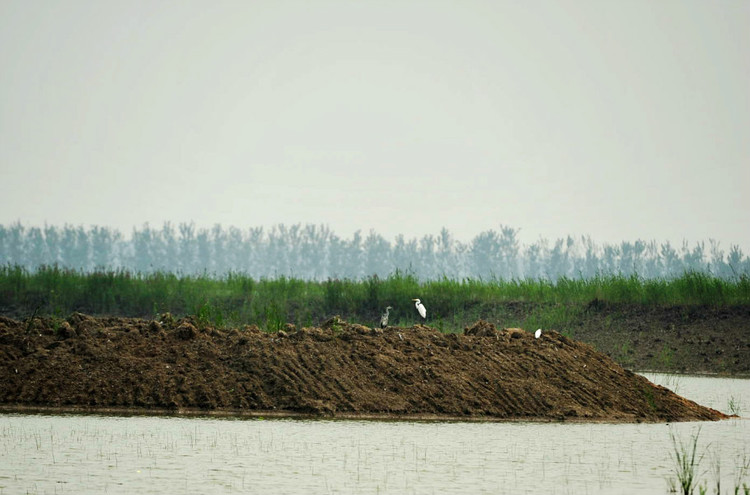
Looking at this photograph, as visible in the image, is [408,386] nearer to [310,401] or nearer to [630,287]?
[310,401]

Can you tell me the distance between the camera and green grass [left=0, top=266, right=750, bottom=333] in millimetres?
31438

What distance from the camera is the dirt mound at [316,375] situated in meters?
15.4

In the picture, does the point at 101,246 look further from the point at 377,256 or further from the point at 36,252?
Answer: the point at 377,256

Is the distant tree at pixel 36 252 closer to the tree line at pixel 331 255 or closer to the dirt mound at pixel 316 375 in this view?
the tree line at pixel 331 255

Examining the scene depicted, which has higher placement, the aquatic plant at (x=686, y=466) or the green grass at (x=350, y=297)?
the green grass at (x=350, y=297)

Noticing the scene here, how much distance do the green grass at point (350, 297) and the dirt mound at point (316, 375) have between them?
13272mm

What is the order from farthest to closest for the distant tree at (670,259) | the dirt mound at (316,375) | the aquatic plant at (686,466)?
the distant tree at (670,259)
the dirt mound at (316,375)
the aquatic plant at (686,466)

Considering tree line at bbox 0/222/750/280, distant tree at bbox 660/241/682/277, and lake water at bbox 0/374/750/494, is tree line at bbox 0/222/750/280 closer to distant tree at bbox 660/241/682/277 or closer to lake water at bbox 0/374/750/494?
distant tree at bbox 660/241/682/277

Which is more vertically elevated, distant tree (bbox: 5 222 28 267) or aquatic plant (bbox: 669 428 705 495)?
distant tree (bbox: 5 222 28 267)

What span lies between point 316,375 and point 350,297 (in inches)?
716

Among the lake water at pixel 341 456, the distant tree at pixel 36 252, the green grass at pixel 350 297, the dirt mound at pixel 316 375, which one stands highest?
the distant tree at pixel 36 252

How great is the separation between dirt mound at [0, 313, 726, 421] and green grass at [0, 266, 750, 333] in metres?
13.3

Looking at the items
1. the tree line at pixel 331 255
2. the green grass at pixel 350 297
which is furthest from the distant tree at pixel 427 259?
the green grass at pixel 350 297

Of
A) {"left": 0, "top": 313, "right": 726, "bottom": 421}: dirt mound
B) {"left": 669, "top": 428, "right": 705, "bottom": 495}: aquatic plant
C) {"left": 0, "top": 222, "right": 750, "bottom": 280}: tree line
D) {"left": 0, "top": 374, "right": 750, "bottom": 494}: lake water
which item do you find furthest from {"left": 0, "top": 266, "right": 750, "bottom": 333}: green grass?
{"left": 0, "top": 222, "right": 750, "bottom": 280}: tree line
